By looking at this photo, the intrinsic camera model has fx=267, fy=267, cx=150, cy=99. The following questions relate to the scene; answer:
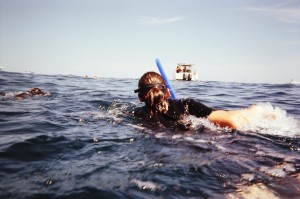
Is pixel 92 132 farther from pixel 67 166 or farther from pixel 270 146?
pixel 270 146

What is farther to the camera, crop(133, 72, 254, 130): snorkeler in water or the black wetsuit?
the black wetsuit

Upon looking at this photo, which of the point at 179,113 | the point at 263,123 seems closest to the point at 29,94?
the point at 179,113

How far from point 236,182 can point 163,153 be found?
3.78 ft

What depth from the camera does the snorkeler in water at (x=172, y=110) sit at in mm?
4656

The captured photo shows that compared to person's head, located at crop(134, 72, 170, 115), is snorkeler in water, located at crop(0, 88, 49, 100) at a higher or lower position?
lower

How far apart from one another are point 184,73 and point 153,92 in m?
43.2

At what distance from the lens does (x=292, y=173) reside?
3299 millimetres

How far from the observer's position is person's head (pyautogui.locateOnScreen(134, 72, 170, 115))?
482 cm

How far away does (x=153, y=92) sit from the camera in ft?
15.7

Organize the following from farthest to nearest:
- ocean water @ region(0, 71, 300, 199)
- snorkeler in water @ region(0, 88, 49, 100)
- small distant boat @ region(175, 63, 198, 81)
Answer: small distant boat @ region(175, 63, 198, 81)
snorkeler in water @ region(0, 88, 49, 100)
ocean water @ region(0, 71, 300, 199)

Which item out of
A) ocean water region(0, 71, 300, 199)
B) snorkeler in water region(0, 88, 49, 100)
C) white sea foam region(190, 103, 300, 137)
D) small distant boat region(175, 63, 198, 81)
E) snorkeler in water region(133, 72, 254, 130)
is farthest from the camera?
small distant boat region(175, 63, 198, 81)

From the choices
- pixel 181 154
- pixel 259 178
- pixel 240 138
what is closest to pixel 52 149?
pixel 181 154

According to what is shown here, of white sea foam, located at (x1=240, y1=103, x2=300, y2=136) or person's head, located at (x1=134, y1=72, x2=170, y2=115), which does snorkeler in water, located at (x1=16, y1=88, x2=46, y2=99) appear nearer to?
person's head, located at (x1=134, y1=72, x2=170, y2=115)

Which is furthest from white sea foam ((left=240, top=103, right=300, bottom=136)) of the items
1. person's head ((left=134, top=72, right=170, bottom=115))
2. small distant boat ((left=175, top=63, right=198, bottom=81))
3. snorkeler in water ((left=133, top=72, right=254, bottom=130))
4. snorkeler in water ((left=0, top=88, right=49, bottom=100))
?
small distant boat ((left=175, top=63, right=198, bottom=81))
